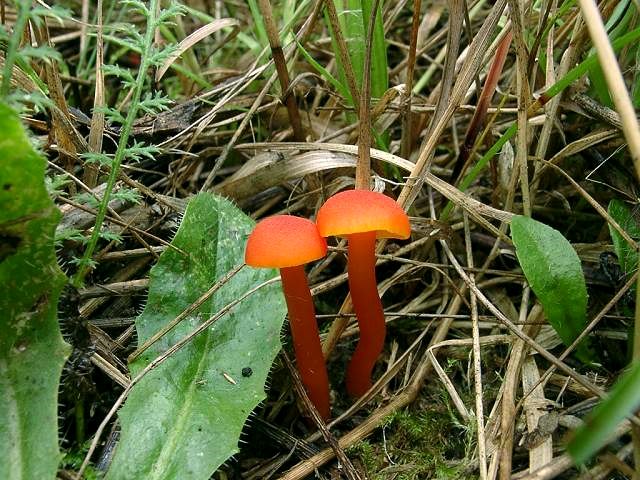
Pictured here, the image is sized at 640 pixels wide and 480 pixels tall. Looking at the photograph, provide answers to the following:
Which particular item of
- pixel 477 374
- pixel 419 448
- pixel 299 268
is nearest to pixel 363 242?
pixel 299 268

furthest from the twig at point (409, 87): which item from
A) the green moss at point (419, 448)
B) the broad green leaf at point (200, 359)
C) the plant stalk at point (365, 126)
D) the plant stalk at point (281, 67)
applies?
the green moss at point (419, 448)

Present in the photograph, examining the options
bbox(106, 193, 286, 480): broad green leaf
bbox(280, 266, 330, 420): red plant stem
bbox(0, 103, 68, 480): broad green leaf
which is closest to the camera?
bbox(0, 103, 68, 480): broad green leaf

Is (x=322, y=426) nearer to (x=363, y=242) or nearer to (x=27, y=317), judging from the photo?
(x=363, y=242)

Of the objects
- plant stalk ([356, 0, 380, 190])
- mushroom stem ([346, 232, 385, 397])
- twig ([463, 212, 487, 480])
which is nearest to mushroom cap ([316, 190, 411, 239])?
mushroom stem ([346, 232, 385, 397])

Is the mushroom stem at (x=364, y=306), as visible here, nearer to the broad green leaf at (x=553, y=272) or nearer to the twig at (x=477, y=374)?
the twig at (x=477, y=374)

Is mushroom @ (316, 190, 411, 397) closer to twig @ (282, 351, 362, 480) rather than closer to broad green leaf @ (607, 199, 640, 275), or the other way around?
twig @ (282, 351, 362, 480)

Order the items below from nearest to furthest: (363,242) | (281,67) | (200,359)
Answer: (363,242), (200,359), (281,67)
